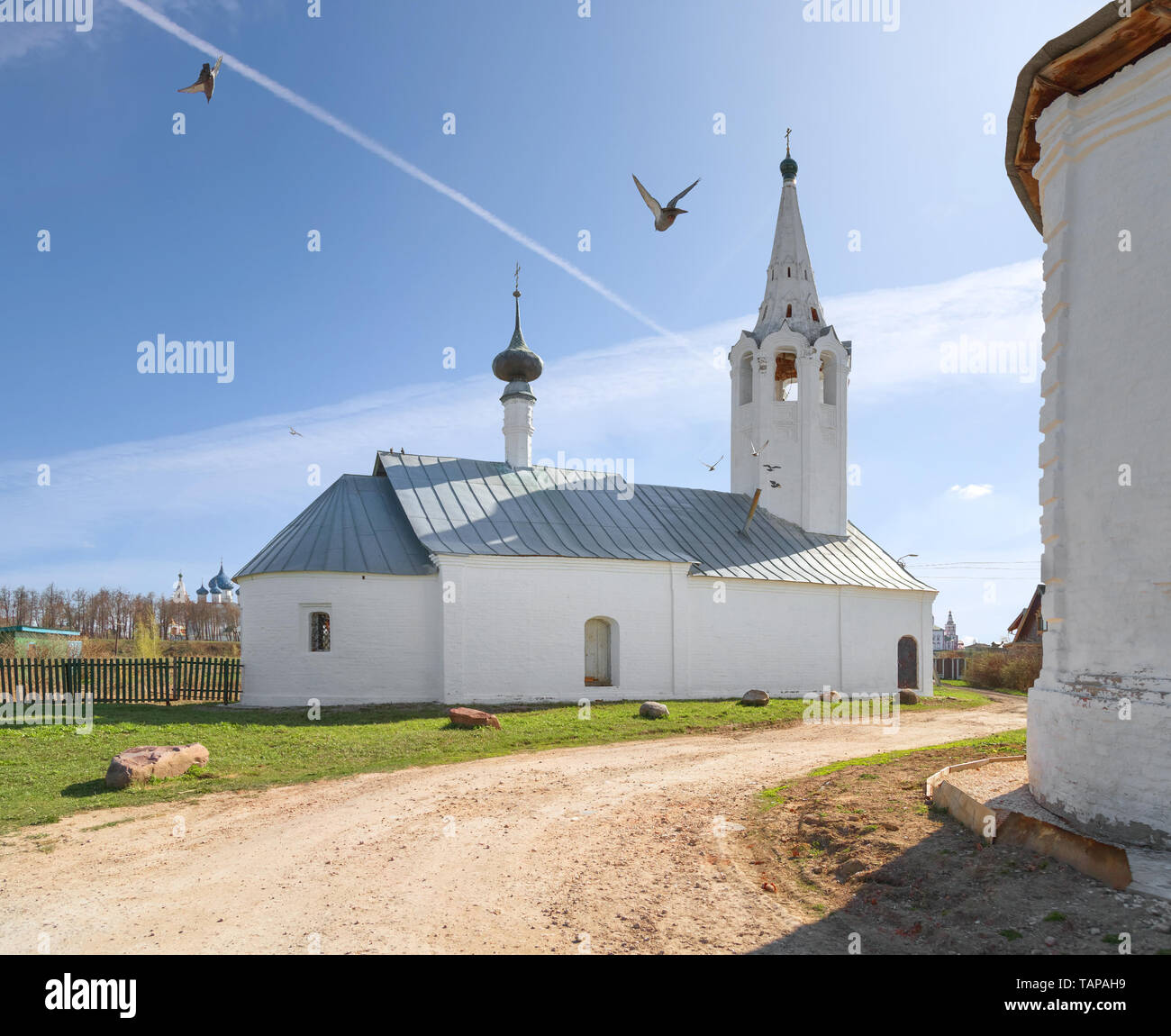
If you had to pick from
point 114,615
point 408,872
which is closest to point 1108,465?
point 408,872

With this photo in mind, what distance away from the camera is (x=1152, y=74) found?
713cm

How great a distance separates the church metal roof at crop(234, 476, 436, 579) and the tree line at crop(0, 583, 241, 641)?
129 feet

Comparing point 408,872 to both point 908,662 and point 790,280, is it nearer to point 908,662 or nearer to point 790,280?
point 908,662

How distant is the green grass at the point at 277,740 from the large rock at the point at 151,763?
13 cm

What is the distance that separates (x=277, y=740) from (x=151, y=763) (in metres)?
4.10

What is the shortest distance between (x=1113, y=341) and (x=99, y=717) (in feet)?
60.9

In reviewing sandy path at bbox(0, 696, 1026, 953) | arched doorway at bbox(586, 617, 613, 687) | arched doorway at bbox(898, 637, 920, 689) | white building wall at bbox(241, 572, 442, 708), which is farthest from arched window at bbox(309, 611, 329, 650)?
arched doorway at bbox(898, 637, 920, 689)

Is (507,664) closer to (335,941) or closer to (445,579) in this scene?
(445,579)

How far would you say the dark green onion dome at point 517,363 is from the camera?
2769 cm

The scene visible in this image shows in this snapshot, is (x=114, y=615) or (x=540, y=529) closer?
(x=540, y=529)

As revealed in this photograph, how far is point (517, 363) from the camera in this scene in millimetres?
27734

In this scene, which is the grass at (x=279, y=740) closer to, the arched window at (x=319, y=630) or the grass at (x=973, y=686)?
the arched window at (x=319, y=630)

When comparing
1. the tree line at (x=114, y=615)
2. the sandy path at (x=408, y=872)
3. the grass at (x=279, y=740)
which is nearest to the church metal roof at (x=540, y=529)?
the grass at (x=279, y=740)

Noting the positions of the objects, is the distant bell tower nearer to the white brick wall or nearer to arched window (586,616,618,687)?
the white brick wall
